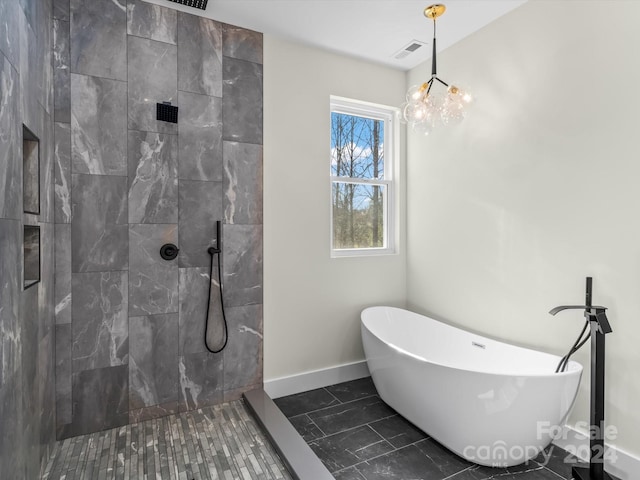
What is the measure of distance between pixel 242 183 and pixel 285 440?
1.74 meters

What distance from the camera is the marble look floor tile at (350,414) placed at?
238 cm

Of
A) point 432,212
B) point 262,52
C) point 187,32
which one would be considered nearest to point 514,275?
point 432,212

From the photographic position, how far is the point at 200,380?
2.52m

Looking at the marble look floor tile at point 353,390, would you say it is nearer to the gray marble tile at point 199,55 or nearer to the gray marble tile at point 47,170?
the gray marble tile at point 47,170

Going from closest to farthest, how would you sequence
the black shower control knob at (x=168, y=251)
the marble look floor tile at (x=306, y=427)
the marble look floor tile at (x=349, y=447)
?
the marble look floor tile at (x=349, y=447) → the marble look floor tile at (x=306, y=427) → the black shower control knob at (x=168, y=251)

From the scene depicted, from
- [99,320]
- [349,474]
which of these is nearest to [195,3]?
[99,320]

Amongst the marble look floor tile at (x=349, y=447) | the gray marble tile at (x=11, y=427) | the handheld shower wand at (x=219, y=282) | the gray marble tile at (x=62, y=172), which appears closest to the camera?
the gray marble tile at (x=11, y=427)

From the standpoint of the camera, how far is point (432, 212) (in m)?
3.10

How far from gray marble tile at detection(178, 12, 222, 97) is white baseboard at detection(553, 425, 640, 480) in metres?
3.15

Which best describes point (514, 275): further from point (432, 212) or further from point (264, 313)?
point (264, 313)

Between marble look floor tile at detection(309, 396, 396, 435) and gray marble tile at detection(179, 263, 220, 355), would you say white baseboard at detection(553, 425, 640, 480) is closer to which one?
marble look floor tile at detection(309, 396, 396, 435)

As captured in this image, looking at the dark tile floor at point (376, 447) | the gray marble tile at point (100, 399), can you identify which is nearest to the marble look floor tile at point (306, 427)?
Result: the dark tile floor at point (376, 447)

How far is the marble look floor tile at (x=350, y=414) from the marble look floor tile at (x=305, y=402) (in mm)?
72

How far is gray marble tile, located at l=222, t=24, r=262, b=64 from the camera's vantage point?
257cm
